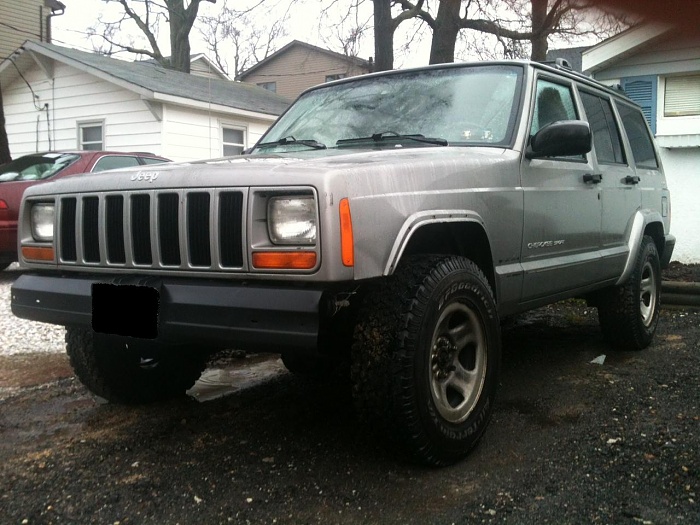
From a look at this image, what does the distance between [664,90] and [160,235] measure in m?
8.78

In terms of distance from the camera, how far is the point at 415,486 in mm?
2768

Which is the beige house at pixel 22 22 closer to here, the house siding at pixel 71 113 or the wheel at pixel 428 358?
the house siding at pixel 71 113

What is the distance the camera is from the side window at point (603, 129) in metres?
4.66

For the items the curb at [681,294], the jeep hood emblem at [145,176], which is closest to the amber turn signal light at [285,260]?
the jeep hood emblem at [145,176]

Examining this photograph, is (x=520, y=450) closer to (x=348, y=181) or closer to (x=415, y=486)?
(x=415, y=486)

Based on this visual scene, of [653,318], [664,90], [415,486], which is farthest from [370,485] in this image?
[664,90]

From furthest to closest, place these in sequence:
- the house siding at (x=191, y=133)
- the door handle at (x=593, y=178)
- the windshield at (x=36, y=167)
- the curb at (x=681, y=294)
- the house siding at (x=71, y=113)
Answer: the house siding at (x=71, y=113) → the house siding at (x=191, y=133) → the windshield at (x=36, y=167) → the curb at (x=681, y=294) → the door handle at (x=593, y=178)

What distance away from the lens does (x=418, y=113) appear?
3855 millimetres

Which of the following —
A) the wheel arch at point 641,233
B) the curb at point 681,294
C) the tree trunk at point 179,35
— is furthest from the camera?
the tree trunk at point 179,35

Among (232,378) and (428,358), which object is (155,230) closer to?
(428,358)

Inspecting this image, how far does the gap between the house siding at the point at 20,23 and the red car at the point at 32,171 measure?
1552 cm

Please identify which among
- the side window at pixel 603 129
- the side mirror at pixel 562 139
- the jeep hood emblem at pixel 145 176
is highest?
the side window at pixel 603 129

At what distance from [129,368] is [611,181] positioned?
10.6 ft

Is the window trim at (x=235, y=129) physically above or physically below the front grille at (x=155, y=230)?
above
